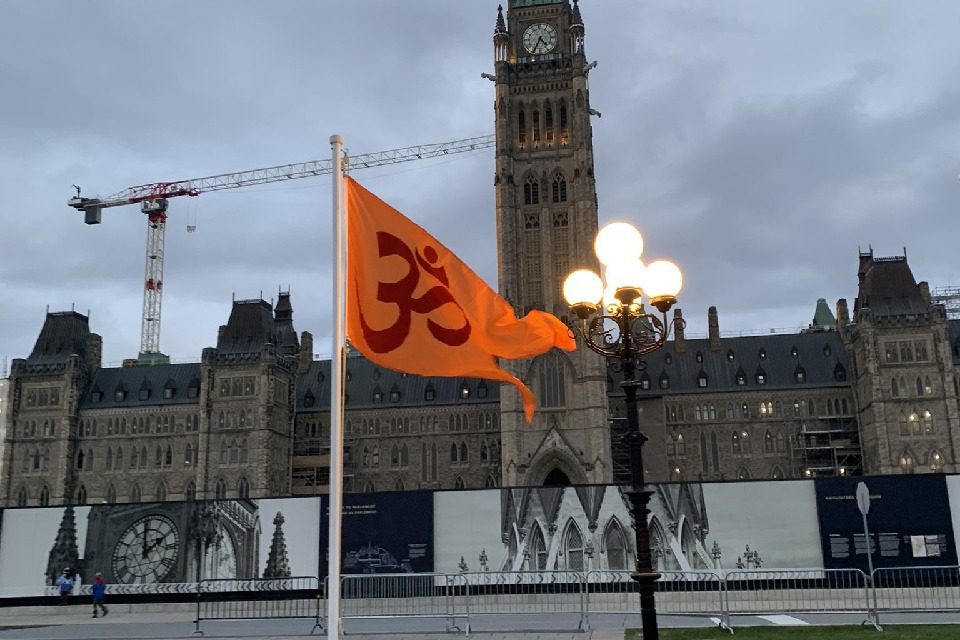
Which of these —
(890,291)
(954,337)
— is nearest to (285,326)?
(890,291)

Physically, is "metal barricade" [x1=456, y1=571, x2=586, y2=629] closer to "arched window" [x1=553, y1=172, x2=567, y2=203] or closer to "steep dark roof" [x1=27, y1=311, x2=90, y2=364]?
"arched window" [x1=553, y1=172, x2=567, y2=203]

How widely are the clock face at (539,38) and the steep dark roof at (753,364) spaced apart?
33.7 m

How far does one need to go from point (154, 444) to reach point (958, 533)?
7575 centimetres

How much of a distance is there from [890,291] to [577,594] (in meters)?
65.0

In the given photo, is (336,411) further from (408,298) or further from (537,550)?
(537,550)

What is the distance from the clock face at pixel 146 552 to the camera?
31.8 metres

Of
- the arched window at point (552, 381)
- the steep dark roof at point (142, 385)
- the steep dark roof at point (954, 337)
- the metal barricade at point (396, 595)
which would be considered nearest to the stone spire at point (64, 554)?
the metal barricade at point (396, 595)

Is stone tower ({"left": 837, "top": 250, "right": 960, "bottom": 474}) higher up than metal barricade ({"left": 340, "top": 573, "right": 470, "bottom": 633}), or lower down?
higher up

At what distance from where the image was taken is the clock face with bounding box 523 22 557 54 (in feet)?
283

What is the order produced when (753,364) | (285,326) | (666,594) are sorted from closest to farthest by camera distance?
(666,594) < (753,364) < (285,326)

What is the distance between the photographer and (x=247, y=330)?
87312 mm

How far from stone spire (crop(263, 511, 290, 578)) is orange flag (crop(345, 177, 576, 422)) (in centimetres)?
2172

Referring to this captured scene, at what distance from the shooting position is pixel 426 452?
290 ft

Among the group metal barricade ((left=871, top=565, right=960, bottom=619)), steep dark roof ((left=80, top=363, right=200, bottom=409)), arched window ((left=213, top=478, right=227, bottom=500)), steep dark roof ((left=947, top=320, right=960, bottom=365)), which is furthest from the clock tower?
metal barricade ((left=871, top=565, right=960, bottom=619))
